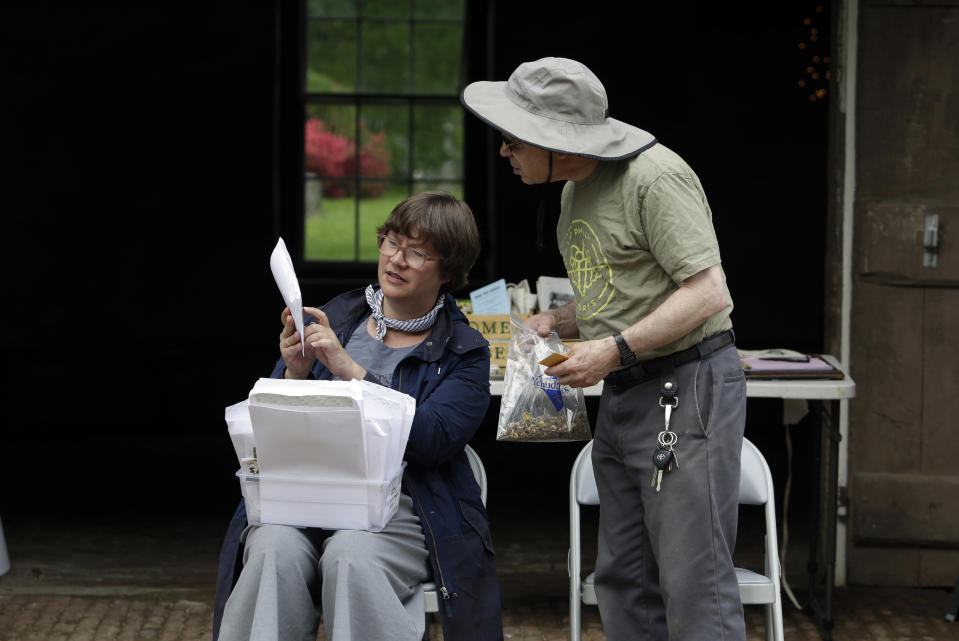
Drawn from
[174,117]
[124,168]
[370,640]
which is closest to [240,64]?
[174,117]

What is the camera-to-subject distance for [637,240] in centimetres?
276

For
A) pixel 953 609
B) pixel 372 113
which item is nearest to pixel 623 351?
pixel 953 609

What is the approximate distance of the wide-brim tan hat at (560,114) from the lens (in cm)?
274

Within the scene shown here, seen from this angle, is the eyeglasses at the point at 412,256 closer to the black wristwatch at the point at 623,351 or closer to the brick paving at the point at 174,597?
the black wristwatch at the point at 623,351

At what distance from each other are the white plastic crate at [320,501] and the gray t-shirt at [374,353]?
399 mm

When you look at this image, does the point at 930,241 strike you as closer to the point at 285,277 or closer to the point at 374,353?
the point at 374,353

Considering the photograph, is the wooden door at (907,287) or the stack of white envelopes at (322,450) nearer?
the stack of white envelopes at (322,450)

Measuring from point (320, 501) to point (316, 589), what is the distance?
238 millimetres

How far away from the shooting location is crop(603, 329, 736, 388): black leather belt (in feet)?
9.29

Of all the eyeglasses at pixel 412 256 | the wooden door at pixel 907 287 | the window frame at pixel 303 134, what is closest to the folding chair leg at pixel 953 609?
the wooden door at pixel 907 287

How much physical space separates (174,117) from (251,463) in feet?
19.9

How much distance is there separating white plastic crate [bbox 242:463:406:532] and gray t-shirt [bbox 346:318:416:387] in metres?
0.40

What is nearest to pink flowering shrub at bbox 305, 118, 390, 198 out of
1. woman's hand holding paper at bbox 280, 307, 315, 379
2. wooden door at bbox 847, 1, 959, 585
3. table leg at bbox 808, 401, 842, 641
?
wooden door at bbox 847, 1, 959, 585

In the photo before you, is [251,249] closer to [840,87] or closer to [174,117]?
[174,117]
